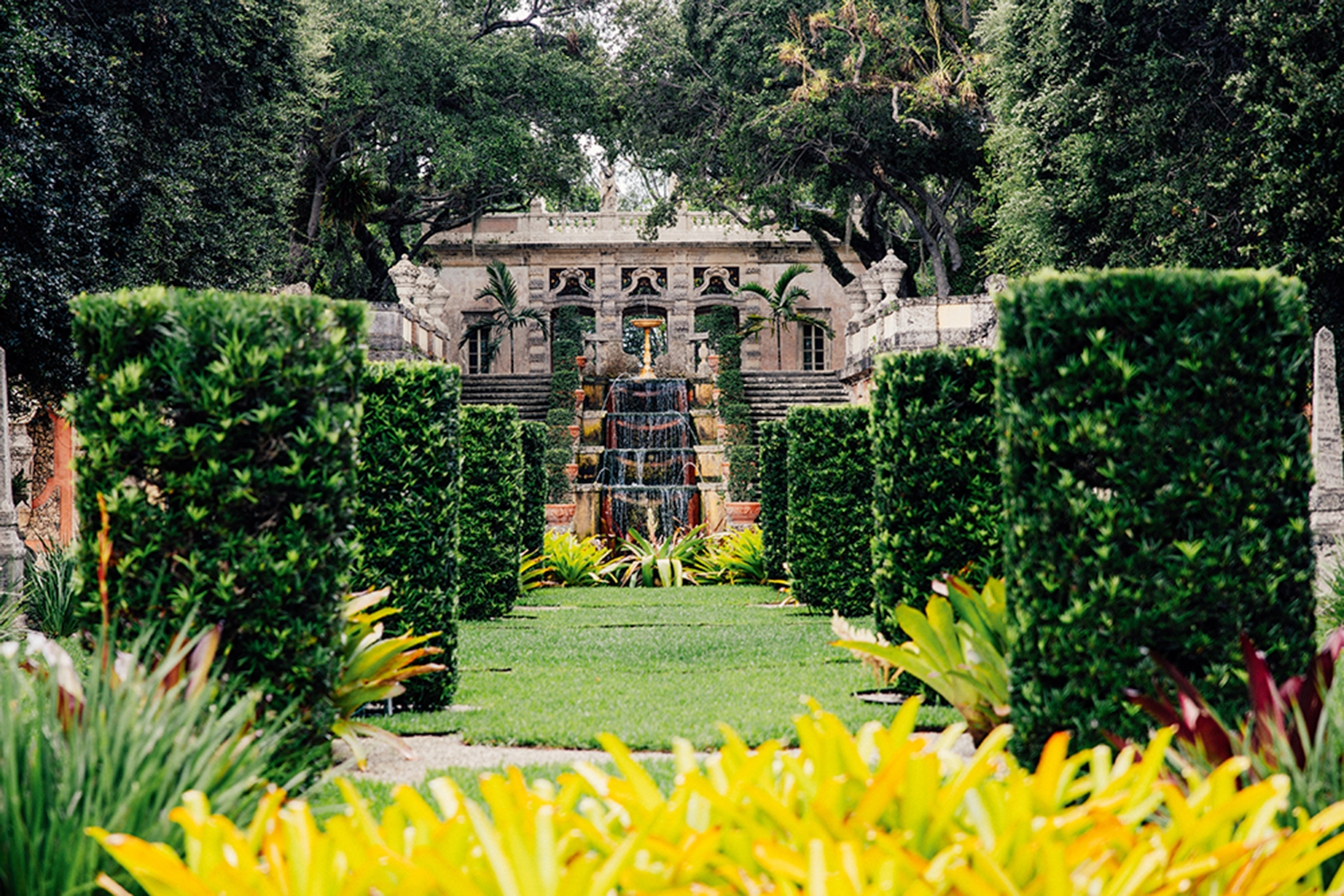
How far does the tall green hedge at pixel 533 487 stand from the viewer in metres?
13.8

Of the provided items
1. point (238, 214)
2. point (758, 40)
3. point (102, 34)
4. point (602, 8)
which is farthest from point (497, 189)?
point (102, 34)

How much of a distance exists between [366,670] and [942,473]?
126 inches

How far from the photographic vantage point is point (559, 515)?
18547 millimetres

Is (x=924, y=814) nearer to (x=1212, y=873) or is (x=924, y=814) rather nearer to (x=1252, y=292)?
(x=1212, y=873)


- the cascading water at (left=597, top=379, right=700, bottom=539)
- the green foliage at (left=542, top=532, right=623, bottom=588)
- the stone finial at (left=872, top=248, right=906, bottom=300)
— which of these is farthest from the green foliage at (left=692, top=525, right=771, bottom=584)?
the stone finial at (left=872, top=248, right=906, bottom=300)

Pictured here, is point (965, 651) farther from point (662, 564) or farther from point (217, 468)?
point (662, 564)

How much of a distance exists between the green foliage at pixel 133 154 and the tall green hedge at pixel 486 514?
19.3 feet

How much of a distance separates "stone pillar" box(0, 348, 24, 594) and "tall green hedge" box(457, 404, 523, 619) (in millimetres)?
3668

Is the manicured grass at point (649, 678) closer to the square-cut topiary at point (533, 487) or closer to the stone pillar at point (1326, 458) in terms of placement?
the square-cut topiary at point (533, 487)

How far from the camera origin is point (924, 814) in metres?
2.64

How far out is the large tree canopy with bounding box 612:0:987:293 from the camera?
865 inches

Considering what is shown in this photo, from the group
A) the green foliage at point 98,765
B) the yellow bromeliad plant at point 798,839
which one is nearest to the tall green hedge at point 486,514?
the green foliage at point 98,765

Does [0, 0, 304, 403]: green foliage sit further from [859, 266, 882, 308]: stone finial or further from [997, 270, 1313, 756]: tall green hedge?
[997, 270, 1313, 756]: tall green hedge

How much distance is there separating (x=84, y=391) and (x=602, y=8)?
2603cm
